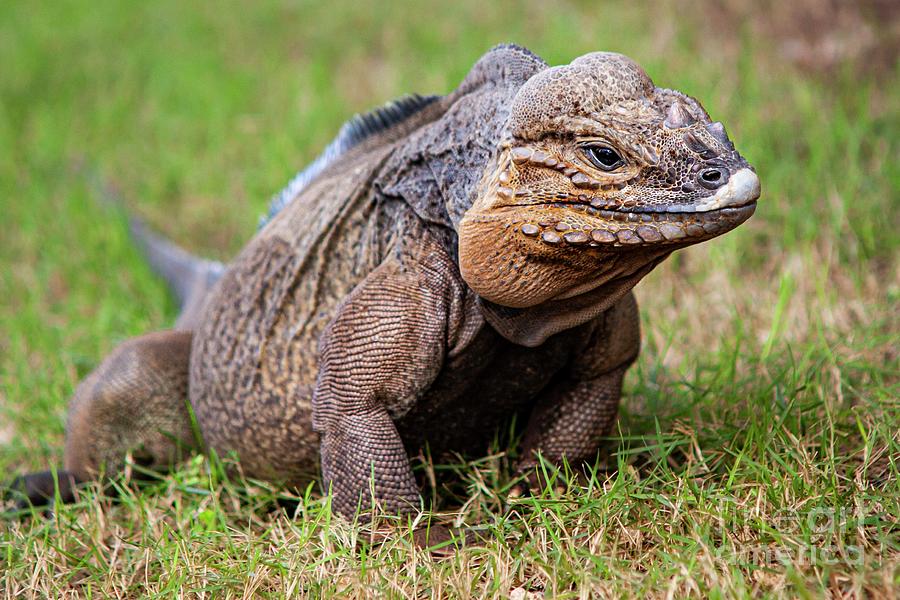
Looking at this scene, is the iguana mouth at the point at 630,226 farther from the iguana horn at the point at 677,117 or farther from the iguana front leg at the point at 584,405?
the iguana front leg at the point at 584,405

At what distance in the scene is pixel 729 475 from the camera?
3.30 m

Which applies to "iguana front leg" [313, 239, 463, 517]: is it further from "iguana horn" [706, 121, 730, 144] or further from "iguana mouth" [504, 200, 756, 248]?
"iguana horn" [706, 121, 730, 144]

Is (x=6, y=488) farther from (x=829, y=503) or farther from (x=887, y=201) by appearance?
(x=887, y=201)

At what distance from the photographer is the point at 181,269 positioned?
20.0 ft

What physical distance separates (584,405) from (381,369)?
837mm

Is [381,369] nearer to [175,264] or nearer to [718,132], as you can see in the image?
[718,132]

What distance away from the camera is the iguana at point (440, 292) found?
9.15 feet

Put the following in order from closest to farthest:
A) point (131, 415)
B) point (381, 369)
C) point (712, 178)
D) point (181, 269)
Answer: point (712, 178), point (381, 369), point (131, 415), point (181, 269)

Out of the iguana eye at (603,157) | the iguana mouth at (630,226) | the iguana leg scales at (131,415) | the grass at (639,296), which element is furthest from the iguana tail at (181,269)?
the iguana eye at (603,157)

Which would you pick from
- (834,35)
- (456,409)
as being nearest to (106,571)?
(456,409)

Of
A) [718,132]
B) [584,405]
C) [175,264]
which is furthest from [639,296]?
[175,264]

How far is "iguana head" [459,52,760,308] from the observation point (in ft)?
8.84

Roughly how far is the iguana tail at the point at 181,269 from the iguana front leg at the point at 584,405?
1969mm

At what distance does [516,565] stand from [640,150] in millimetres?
1312
